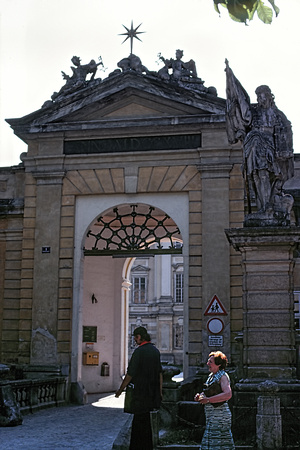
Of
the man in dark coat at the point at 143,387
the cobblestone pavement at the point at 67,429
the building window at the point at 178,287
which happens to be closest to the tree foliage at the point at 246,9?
the man in dark coat at the point at 143,387

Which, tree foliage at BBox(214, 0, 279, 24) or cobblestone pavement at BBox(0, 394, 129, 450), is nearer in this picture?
tree foliage at BBox(214, 0, 279, 24)

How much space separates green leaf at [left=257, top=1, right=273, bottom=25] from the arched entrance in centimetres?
1392

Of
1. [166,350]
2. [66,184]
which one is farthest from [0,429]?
[166,350]

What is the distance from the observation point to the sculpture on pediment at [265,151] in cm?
1016

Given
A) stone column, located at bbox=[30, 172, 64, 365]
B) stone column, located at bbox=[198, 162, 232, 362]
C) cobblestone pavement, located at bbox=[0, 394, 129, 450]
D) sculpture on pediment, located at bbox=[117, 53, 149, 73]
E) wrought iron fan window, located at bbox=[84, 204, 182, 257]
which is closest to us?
cobblestone pavement, located at bbox=[0, 394, 129, 450]

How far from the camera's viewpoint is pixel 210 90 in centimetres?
1862

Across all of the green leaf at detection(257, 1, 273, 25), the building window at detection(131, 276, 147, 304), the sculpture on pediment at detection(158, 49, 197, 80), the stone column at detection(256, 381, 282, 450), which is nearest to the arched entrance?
the sculpture on pediment at detection(158, 49, 197, 80)

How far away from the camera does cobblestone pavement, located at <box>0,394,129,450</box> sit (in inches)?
411

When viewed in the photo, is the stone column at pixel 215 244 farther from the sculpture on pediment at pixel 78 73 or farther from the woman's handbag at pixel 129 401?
the woman's handbag at pixel 129 401

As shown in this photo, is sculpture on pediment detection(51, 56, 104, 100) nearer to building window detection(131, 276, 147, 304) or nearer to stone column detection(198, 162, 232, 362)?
stone column detection(198, 162, 232, 362)

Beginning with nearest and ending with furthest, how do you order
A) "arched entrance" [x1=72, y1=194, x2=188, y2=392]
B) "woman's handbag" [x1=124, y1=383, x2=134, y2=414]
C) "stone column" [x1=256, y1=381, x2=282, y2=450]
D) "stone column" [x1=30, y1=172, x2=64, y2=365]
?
"woman's handbag" [x1=124, y1=383, x2=134, y2=414] → "stone column" [x1=256, y1=381, x2=282, y2=450] → "stone column" [x1=30, y1=172, x2=64, y2=365] → "arched entrance" [x1=72, y1=194, x2=188, y2=392]

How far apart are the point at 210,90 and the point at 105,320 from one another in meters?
8.46

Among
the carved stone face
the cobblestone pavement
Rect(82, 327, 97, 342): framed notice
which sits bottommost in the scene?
the cobblestone pavement

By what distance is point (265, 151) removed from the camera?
1017cm
